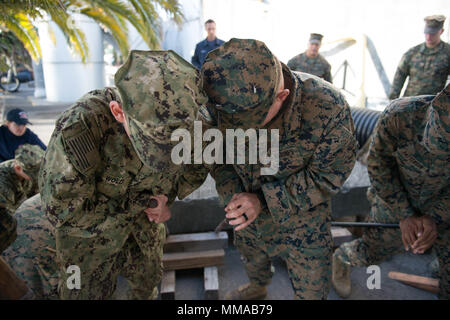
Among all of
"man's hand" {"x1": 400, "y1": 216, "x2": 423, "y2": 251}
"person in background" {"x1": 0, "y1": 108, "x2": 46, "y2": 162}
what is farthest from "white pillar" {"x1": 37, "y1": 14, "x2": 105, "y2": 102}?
"man's hand" {"x1": 400, "y1": 216, "x2": 423, "y2": 251}

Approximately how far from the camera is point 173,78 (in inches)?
50.4

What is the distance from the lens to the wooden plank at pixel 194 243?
291 centimetres

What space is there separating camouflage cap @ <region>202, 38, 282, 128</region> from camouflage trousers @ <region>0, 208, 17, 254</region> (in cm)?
148

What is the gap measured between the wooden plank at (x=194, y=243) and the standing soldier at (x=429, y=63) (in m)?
3.95

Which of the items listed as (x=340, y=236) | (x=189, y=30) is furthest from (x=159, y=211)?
(x=189, y=30)

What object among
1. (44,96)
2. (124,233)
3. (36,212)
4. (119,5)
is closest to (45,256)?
(36,212)

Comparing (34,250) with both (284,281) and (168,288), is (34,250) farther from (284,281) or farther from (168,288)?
(284,281)

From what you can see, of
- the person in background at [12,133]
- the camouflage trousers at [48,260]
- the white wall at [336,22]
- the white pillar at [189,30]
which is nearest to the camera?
the camouflage trousers at [48,260]

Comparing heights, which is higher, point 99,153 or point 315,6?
point 315,6

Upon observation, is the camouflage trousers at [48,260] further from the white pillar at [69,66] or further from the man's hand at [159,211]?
the white pillar at [69,66]

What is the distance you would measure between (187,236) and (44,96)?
13665mm

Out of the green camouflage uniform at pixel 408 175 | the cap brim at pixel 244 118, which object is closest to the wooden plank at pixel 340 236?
the green camouflage uniform at pixel 408 175

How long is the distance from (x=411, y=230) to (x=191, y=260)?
168 cm
